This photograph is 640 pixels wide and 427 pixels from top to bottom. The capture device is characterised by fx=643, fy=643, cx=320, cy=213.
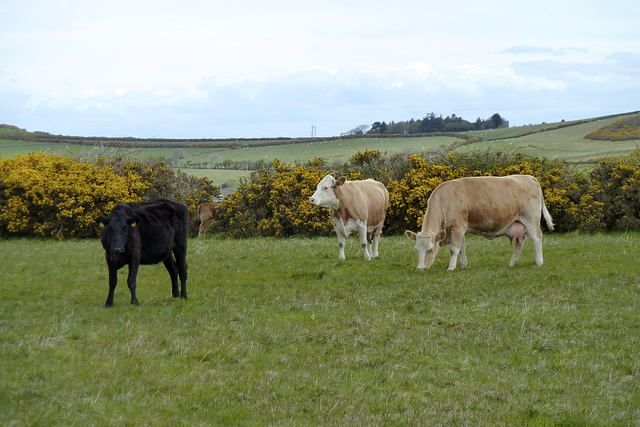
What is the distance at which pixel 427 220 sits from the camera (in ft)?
45.8

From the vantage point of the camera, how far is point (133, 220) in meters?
10.6

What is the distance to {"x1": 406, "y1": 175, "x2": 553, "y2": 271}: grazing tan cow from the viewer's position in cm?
1393

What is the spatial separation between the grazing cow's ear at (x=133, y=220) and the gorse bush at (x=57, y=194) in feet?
47.0

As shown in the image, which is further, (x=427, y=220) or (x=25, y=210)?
(x=25, y=210)

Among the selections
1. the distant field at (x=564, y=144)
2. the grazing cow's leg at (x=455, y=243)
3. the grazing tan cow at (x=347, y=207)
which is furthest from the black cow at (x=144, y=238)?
the distant field at (x=564, y=144)

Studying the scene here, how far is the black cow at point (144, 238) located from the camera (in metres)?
10.4

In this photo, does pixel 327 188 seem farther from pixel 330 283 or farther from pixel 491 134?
pixel 491 134

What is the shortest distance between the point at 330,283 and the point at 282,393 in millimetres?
6324

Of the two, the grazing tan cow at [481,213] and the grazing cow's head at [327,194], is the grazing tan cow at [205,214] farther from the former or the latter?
the grazing tan cow at [481,213]

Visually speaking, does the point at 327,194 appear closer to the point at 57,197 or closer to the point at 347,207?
the point at 347,207

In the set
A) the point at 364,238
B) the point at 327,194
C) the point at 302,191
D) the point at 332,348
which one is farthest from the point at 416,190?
the point at 332,348

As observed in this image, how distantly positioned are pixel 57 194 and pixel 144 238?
1603cm

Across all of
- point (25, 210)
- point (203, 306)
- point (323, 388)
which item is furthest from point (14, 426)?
point (25, 210)

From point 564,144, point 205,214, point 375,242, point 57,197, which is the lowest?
point 205,214
